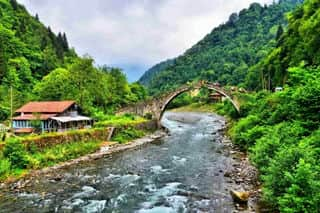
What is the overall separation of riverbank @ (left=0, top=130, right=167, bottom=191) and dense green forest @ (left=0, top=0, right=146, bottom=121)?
10279mm

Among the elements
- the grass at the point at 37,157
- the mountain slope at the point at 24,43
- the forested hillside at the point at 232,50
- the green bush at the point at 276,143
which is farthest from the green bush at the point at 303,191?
the forested hillside at the point at 232,50

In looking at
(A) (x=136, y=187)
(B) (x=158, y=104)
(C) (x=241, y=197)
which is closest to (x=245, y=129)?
(A) (x=136, y=187)

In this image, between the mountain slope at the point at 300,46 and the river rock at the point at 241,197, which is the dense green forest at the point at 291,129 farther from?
the river rock at the point at 241,197

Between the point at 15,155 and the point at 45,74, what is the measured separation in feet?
176

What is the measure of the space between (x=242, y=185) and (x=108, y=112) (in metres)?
39.6

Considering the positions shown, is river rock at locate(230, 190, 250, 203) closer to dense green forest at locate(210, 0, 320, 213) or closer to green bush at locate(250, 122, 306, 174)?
dense green forest at locate(210, 0, 320, 213)

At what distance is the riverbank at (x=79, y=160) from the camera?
987 inches

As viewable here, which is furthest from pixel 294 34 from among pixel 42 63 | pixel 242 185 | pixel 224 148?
pixel 42 63

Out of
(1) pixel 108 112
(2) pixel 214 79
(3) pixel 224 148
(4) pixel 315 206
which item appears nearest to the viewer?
(4) pixel 315 206

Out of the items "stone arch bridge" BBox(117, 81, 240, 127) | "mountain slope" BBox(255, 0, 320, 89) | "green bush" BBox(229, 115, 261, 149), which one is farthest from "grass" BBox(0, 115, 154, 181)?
"mountain slope" BBox(255, 0, 320, 89)

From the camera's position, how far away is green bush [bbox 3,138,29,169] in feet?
94.0

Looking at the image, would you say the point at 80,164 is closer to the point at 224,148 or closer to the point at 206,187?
the point at 206,187

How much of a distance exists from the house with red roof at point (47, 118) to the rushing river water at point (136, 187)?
31.1ft

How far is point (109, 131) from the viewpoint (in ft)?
144
